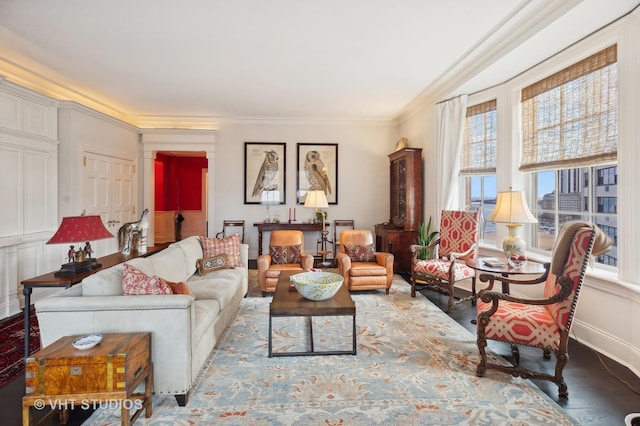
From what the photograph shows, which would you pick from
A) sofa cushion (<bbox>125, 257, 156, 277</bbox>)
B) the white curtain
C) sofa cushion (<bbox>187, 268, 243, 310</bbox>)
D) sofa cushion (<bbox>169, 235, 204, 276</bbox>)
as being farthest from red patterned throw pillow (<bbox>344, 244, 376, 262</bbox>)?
sofa cushion (<bbox>125, 257, 156, 277</bbox>)

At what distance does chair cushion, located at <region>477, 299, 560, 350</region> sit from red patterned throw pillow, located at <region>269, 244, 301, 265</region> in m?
2.76

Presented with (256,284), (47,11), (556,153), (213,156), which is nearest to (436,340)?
(556,153)

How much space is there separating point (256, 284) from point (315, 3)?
12.5 feet

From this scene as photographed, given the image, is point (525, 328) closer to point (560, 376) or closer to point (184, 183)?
point (560, 376)

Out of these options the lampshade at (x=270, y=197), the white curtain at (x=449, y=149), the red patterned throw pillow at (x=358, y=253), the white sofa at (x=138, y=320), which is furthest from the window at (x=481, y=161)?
the white sofa at (x=138, y=320)

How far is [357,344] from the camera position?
2.95 m

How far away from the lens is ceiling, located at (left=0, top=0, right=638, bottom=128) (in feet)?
9.22

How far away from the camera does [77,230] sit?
277 cm

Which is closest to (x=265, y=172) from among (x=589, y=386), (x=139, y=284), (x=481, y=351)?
(x=139, y=284)

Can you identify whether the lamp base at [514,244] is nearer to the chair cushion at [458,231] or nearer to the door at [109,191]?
the chair cushion at [458,231]

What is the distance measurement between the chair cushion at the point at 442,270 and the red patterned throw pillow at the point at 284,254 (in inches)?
65.6

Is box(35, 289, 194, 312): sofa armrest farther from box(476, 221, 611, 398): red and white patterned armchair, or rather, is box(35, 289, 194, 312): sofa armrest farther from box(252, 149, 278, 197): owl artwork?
box(252, 149, 278, 197): owl artwork

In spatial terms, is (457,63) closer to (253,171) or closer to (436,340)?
(436,340)

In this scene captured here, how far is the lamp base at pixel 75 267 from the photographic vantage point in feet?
9.05
